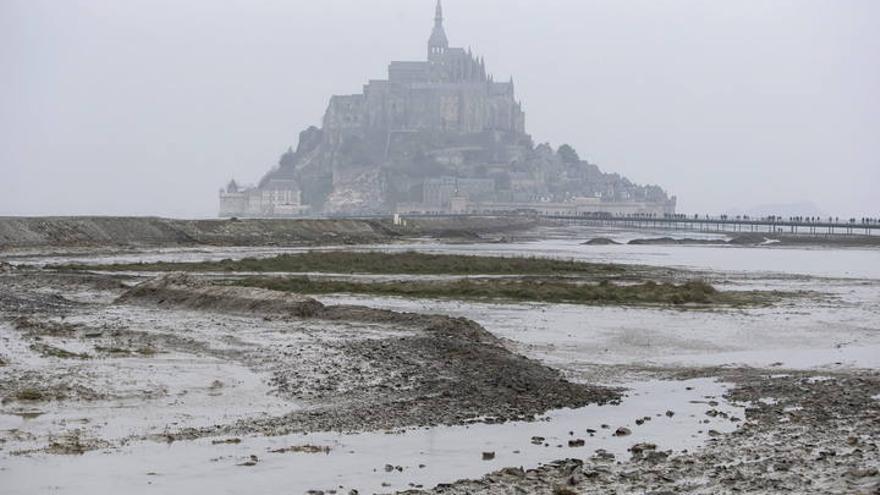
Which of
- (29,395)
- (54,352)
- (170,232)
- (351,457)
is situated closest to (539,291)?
(54,352)

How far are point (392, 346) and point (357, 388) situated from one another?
476cm

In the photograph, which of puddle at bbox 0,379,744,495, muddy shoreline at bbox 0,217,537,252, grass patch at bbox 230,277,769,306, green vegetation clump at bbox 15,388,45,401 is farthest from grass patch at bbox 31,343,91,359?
muddy shoreline at bbox 0,217,537,252

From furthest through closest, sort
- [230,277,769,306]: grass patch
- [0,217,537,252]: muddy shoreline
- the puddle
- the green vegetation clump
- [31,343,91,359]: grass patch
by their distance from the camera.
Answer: [0,217,537,252]: muddy shoreline
[230,277,769,306]: grass patch
[31,343,91,359]: grass patch
the green vegetation clump
the puddle

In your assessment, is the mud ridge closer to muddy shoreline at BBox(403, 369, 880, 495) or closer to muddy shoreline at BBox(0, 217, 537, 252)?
muddy shoreline at BBox(403, 369, 880, 495)

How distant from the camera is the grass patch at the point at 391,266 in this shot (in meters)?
53.7

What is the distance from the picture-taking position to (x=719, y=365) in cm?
2361

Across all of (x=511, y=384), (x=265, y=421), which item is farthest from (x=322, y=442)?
(x=511, y=384)

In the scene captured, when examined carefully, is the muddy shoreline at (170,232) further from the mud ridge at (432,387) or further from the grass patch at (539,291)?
the mud ridge at (432,387)

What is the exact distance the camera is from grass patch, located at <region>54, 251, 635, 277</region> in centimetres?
5369

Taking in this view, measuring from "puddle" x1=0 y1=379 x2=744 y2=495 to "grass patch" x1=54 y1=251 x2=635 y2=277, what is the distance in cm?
3798

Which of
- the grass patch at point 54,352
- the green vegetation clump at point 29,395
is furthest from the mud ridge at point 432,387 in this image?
the grass patch at point 54,352

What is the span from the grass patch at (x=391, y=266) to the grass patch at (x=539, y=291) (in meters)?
9.03

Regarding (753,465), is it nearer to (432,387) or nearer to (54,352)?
(432,387)

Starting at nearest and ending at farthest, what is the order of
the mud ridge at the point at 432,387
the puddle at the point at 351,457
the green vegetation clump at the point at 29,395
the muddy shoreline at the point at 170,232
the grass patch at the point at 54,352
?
the puddle at the point at 351,457, the mud ridge at the point at 432,387, the green vegetation clump at the point at 29,395, the grass patch at the point at 54,352, the muddy shoreline at the point at 170,232
